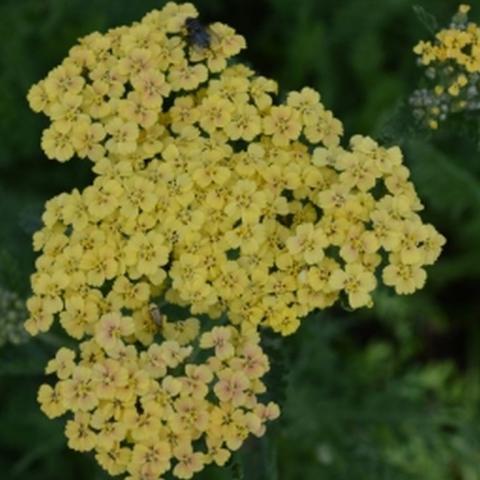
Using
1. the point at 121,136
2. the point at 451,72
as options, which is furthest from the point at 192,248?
the point at 451,72

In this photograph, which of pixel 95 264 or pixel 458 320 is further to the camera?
pixel 458 320

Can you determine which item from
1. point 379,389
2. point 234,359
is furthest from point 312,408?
point 234,359

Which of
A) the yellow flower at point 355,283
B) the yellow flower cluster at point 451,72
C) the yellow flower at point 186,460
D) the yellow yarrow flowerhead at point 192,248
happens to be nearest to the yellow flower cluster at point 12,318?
the yellow yarrow flowerhead at point 192,248

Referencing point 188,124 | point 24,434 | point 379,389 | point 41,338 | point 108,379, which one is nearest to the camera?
point 108,379

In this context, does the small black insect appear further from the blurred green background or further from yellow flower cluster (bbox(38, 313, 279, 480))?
the blurred green background

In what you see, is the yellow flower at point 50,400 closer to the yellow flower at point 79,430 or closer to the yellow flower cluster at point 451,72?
the yellow flower at point 79,430

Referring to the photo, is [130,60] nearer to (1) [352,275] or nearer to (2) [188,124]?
(2) [188,124]
